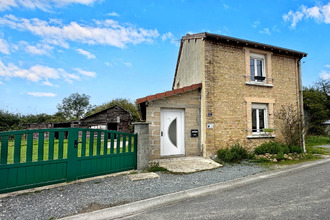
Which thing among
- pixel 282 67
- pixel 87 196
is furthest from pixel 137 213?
pixel 282 67

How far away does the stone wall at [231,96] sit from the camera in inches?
291

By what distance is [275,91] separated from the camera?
8.77m

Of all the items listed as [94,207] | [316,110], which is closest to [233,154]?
[94,207]

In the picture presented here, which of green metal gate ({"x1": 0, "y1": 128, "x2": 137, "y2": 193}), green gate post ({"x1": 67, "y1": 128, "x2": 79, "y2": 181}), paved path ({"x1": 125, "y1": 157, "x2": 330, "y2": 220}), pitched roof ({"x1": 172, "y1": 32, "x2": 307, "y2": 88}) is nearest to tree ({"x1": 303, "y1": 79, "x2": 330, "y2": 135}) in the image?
pitched roof ({"x1": 172, "y1": 32, "x2": 307, "y2": 88})

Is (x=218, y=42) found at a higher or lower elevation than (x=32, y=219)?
higher

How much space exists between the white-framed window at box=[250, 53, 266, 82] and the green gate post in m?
8.69

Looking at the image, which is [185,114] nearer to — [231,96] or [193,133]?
[193,133]

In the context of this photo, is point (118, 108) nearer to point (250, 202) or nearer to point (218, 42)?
point (218, 42)

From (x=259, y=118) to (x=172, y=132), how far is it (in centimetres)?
487

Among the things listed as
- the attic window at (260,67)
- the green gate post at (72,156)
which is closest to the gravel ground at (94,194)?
the green gate post at (72,156)

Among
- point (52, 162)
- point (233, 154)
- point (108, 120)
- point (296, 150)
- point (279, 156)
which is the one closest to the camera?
point (52, 162)

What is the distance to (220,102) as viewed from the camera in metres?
7.59

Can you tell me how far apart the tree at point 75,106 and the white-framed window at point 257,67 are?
46453 millimetres

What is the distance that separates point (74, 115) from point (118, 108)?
31.8 metres
